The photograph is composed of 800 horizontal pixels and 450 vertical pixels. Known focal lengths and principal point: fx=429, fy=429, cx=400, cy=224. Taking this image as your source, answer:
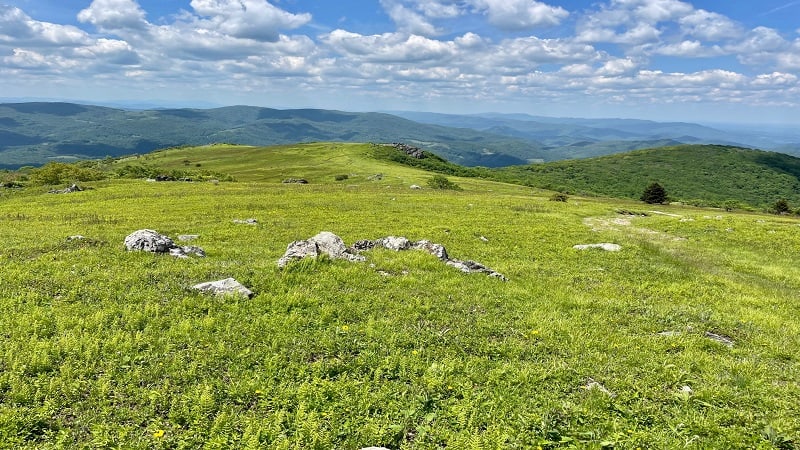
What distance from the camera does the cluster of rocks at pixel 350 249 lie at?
769 inches

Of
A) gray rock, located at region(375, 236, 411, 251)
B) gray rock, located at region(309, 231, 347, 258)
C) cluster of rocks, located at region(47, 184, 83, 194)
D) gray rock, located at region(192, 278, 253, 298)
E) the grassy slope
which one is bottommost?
cluster of rocks, located at region(47, 184, 83, 194)

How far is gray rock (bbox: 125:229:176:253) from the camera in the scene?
65.2ft

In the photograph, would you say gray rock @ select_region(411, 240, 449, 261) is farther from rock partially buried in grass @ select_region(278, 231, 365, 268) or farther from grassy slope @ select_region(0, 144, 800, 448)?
rock partially buried in grass @ select_region(278, 231, 365, 268)

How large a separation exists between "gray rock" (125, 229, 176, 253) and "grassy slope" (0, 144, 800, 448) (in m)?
0.76

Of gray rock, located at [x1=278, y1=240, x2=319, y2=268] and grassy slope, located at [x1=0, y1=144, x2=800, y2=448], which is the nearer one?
grassy slope, located at [x1=0, y1=144, x2=800, y2=448]

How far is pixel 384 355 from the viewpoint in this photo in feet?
39.1

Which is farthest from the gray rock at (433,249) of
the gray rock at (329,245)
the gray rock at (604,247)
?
the gray rock at (604,247)

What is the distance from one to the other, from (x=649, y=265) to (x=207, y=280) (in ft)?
76.6

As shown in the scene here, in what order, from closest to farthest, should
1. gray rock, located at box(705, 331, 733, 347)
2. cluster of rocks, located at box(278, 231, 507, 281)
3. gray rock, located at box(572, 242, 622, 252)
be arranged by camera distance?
gray rock, located at box(705, 331, 733, 347)
cluster of rocks, located at box(278, 231, 507, 281)
gray rock, located at box(572, 242, 622, 252)

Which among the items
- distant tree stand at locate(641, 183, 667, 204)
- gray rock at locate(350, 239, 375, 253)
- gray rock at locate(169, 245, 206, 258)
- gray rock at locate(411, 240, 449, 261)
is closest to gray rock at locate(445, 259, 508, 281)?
gray rock at locate(411, 240, 449, 261)

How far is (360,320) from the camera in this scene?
45.6 feet

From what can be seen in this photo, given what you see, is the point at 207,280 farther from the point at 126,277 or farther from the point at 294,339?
the point at 294,339


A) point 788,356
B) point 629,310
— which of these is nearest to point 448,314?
point 629,310

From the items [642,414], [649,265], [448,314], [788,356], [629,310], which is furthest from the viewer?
[649,265]
